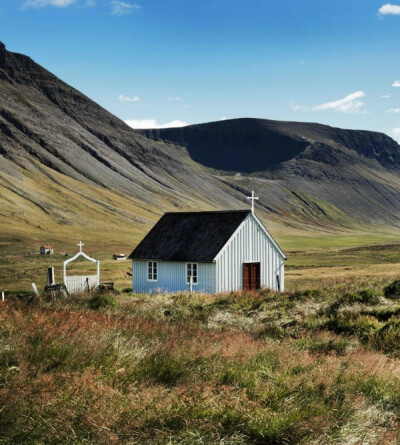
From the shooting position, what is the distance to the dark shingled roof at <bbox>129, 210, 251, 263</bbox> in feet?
108

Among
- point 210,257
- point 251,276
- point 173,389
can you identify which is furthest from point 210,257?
point 173,389

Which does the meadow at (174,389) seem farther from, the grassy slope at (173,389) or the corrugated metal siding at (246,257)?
the corrugated metal siding at (246,257)

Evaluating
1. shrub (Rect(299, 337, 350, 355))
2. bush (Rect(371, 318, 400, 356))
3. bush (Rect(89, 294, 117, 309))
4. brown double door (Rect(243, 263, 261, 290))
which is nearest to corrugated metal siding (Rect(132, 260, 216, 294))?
brown double door (Rect(243, 263, 261, 290))

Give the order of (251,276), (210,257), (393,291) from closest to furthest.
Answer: (393,291), (210,257), (251,276)

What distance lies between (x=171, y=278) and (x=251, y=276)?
4926 mm

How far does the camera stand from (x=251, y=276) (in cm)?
3369

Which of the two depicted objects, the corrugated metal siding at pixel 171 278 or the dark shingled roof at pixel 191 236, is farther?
the dark shingled roof at pixel 191 236

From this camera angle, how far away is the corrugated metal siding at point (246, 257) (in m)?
32.3

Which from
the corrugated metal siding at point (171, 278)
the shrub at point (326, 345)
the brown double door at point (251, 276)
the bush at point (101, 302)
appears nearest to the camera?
the shrub at point (326, 345)

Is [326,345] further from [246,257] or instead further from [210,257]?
[246,257]

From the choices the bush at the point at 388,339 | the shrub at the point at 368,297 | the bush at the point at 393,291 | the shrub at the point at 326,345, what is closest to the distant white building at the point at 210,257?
the bush at the point at 393,291

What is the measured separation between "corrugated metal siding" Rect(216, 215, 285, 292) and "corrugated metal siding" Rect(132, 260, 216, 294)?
604 millimetres

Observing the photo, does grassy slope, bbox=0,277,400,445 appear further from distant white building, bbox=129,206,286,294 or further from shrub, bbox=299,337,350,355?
distant white building, bbox=129,206,286,294

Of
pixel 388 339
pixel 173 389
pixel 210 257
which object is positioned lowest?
pixel 388 339
